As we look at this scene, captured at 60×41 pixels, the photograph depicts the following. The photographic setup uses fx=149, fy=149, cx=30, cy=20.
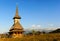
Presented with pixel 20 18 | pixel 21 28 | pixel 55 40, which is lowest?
pixel 55 40

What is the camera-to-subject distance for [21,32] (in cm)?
4581

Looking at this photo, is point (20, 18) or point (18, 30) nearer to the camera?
point (18, 30)

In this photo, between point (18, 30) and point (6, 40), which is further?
point (18, 30)

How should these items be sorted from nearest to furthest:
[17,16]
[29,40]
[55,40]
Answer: [55,40] < [29,40] < [17,16]

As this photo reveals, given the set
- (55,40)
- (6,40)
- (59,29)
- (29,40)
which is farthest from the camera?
(59,29)

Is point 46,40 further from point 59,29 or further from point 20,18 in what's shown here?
point 20,18

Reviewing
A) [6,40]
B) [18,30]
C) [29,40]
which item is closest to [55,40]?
[29,40]

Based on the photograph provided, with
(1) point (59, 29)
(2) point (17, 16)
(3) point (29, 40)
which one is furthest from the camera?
(2) point (17, 16)

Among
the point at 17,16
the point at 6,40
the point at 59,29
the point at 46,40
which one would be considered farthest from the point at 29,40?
the point at 17,16

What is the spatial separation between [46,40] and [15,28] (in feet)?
73.0

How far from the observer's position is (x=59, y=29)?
41.0 meters

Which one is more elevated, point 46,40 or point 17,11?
point 17,11

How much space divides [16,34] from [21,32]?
1.82 metres

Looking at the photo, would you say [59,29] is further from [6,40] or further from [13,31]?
[6,40]
